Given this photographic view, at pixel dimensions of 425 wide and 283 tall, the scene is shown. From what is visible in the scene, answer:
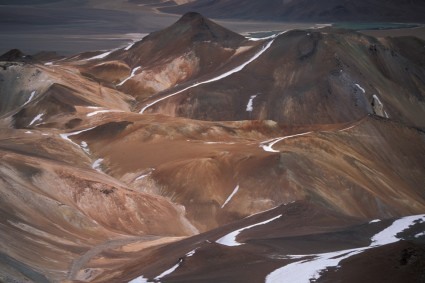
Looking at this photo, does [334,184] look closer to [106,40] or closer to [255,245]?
[255,245]

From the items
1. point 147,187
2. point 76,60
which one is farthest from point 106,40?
point 147,187

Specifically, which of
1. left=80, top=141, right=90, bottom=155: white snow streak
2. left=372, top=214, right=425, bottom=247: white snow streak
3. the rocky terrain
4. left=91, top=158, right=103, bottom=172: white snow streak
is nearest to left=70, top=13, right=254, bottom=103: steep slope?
the rocky terrain

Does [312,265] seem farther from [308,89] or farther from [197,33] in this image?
[197,33]

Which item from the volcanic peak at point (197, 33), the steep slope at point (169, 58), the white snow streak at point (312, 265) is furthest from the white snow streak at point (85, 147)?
the volcanic peak at point (197, 33)

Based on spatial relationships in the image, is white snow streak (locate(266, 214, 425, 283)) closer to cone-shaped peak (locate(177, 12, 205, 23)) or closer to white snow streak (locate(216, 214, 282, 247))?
white snow streak (locate(216, 214, 282, 247))

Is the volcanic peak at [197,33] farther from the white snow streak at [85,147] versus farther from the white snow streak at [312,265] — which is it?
the white snow streak at [312,265]
